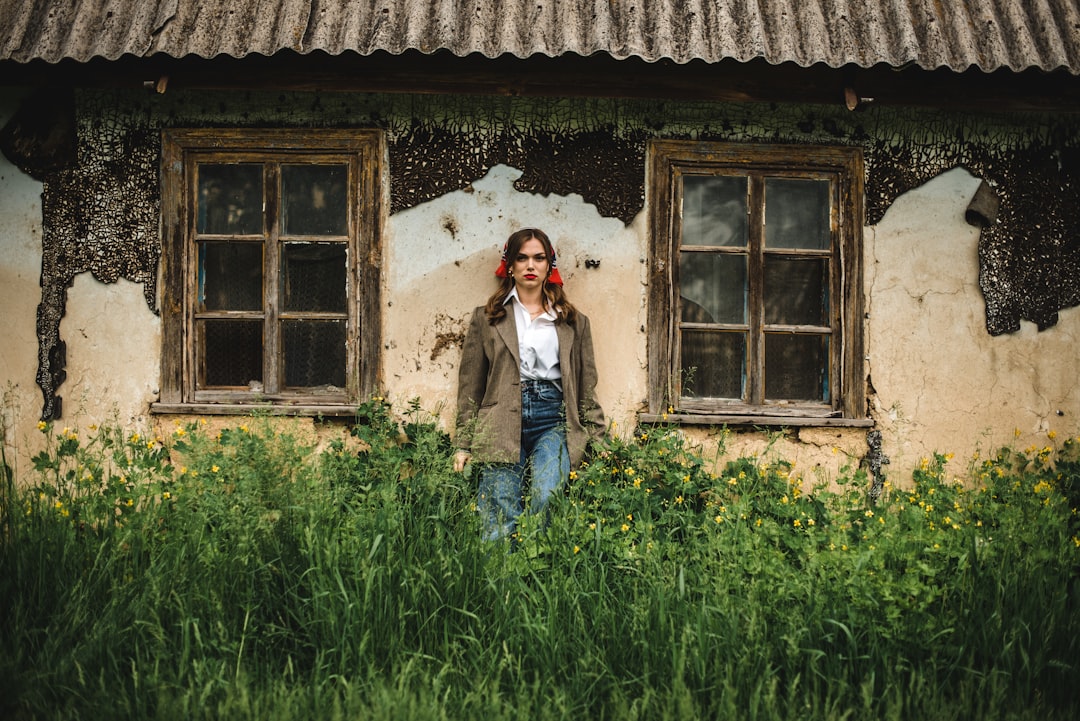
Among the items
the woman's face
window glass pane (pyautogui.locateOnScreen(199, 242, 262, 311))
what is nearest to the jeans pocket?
the woman's face

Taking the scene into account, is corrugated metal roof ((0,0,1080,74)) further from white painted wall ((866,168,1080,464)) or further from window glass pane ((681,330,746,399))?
window glass pane ((681,330,746,399))

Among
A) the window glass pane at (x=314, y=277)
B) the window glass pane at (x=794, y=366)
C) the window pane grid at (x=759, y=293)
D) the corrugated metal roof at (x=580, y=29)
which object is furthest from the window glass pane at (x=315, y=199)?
the window glass pane at (x=794, y=366)

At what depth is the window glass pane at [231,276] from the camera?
4.66 meters

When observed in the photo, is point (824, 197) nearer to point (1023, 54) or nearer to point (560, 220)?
point (1023, 54)

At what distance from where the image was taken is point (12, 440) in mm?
4508

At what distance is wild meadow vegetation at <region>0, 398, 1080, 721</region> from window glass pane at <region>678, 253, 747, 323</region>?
4.38 ft

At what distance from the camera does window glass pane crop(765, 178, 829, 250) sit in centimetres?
471

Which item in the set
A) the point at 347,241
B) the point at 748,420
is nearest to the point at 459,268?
the point at 347,241

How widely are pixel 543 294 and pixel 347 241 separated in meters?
1.20

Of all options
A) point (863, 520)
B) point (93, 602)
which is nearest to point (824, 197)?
point (863, 520)

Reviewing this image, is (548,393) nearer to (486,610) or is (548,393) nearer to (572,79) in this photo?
(486,610)

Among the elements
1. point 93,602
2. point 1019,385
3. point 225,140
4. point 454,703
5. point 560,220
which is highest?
point 225,140

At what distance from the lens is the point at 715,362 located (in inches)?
186

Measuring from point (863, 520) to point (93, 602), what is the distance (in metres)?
3.45
